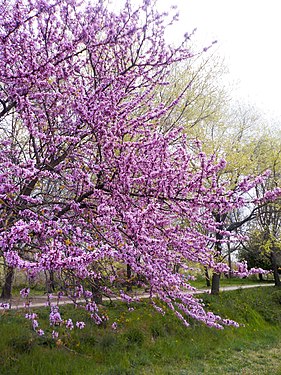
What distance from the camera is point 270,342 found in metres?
10.3

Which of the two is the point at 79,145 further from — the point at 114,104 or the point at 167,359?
the point at 167,359

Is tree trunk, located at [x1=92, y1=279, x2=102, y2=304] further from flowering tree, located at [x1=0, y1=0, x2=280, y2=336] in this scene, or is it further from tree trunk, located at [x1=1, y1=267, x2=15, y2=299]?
tree trunk, located at [x1=1, y1=267, x2=15, y2=299]

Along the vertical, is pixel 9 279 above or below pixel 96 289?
above

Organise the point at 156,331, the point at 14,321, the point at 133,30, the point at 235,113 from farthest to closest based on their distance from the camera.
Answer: the point at 235,113 < the point at 156,331 < the point at 14,321 < the point at 133,30

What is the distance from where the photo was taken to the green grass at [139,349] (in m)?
6.47

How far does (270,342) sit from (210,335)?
2.10m

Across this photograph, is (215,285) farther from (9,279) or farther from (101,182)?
(101,182)

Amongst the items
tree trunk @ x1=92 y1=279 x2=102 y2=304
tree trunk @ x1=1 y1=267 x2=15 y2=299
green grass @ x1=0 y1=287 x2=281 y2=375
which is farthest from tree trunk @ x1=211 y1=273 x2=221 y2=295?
tree trunk @ x1=1 y1=267 x2=15 y2=299

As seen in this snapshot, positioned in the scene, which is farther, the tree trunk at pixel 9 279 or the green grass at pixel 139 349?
the green grass at pixel 139 349

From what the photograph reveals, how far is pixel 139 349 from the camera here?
26.3 ft

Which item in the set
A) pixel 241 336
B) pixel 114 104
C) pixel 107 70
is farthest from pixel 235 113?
pixel 114 104

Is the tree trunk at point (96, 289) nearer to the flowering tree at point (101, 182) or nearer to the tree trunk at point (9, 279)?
the flowering tree at point (101, 182)

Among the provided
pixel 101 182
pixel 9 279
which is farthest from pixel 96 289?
pixel 9 279

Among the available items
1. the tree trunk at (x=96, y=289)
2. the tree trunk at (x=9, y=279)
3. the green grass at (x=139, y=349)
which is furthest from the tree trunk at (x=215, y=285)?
the tree trunk at (x=9, y=279)
